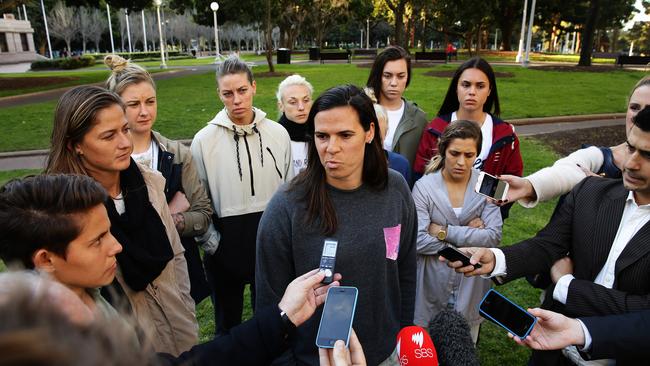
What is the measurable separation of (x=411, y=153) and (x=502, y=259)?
1.80 m

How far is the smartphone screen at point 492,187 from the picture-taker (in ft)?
9.21

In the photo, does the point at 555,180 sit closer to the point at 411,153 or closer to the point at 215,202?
the point at 411,153

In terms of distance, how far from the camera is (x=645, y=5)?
174 feet

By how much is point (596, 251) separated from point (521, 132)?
9.89 meters

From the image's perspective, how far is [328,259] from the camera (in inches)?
78.7

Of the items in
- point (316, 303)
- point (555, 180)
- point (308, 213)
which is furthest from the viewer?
point (555, 180)

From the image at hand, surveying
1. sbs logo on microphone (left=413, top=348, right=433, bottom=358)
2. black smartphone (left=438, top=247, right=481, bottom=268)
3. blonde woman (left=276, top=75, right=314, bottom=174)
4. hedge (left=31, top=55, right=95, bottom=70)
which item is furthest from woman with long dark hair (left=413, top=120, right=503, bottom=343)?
hedge (left=31, top=55, right=95, bottom=70)

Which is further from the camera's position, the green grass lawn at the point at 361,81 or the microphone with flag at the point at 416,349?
the green grass lawn at the point at 361,81

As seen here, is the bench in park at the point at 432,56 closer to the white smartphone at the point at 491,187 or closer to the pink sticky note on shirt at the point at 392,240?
the white smartphone at the point at 491,187

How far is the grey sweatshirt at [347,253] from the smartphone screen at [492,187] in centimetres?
86

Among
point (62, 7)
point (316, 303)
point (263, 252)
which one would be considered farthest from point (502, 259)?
point (62, 7)

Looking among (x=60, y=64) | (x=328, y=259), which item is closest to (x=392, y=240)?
(x=328, y=259)

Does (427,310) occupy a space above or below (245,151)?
below

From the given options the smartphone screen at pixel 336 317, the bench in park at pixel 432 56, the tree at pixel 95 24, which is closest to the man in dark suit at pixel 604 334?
the smartphone screen at pixel 336 317
